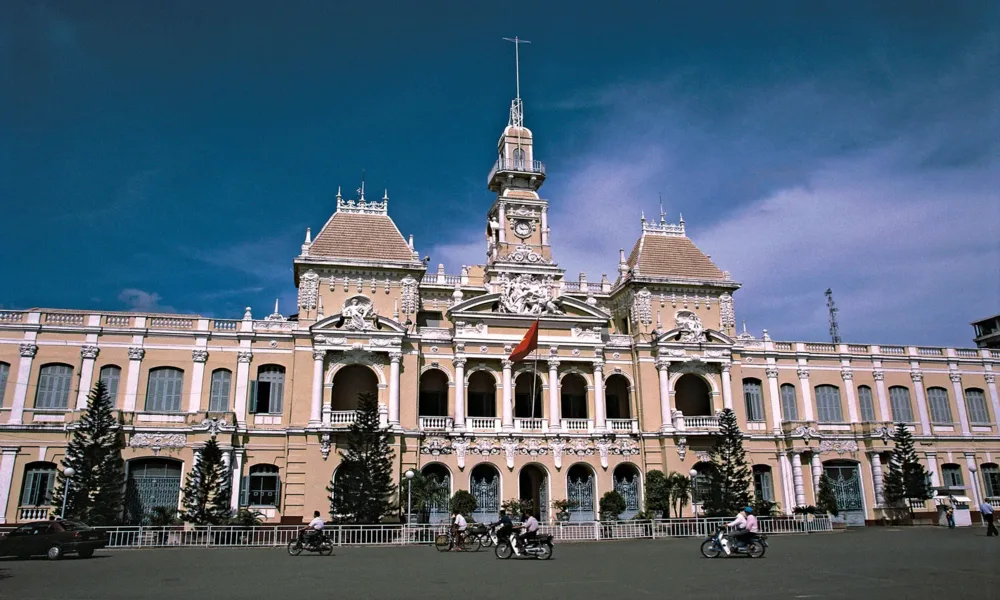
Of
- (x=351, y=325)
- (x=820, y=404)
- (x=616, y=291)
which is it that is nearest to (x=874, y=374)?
(x=820, y=404)

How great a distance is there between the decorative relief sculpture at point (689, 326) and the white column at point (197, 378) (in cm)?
2735

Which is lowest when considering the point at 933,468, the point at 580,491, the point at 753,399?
the point at 580,491

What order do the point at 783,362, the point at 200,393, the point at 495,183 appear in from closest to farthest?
the point at 200,393, the point at 783,362, the point at 495,183

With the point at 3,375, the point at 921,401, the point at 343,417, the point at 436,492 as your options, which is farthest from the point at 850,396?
the point at 3,375

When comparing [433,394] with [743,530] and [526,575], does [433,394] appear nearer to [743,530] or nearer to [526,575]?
[743,530]

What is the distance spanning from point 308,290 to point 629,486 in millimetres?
21286

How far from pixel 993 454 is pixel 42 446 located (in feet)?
185

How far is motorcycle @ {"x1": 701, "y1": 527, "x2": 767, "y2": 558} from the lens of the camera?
22422mm

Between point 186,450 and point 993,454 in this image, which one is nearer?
point 186,450

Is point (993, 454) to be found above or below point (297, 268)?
below

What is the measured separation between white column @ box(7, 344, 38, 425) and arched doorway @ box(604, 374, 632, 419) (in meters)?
31.7

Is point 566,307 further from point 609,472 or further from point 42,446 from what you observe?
point 42,446

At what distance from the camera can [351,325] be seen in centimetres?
4200

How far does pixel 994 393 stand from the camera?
5197 centimetres
